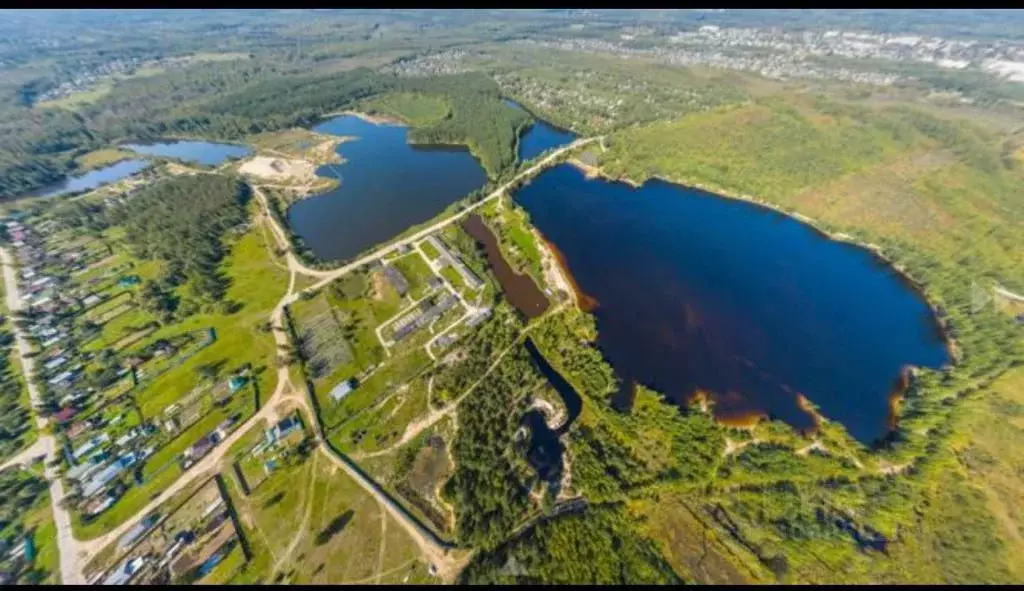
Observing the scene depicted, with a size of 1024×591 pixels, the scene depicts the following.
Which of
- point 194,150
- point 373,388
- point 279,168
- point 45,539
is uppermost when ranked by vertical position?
point 194,150

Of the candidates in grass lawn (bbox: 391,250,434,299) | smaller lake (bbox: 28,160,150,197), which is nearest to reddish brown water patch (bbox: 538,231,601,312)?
grass lawn (bbox: 391,250,434,299)

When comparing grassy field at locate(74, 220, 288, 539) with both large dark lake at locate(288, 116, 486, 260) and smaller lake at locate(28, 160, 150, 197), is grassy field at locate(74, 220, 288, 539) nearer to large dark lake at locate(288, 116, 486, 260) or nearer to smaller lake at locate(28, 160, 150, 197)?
large dark lake at locate(288, 116, 486, 260)

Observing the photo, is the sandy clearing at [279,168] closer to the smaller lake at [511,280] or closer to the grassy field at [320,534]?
the smaller lake at [511,280]

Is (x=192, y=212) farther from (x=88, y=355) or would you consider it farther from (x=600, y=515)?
(x=600, y=515)

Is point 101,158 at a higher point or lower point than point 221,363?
higher

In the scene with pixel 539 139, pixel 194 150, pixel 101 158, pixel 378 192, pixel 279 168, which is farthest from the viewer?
pixel 539 139

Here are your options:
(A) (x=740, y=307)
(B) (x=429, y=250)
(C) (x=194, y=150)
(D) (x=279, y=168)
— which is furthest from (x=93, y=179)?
(A) (x=740, y=307)

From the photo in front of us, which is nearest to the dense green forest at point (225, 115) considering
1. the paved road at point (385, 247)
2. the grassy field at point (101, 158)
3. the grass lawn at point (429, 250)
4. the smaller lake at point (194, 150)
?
the grassy field at point (101, 158)

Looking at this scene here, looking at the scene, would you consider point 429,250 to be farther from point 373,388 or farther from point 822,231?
point 822,231
